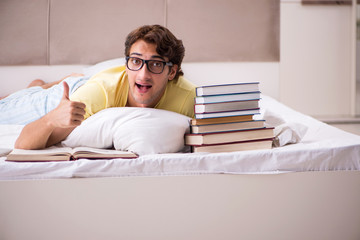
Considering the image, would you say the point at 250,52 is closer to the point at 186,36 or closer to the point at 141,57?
the point at 186,36

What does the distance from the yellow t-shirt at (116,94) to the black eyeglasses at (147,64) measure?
11 cm

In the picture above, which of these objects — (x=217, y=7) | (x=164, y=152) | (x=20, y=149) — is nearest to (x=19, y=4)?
(x=217, y=7)

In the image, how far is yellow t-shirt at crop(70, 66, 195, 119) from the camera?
60.6 inches

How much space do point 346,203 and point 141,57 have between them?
87 cm

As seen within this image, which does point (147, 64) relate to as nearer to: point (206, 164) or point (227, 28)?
point (206, 164)

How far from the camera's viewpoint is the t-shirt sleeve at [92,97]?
1.52m

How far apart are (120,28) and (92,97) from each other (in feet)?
5.34

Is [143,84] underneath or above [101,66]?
underneath

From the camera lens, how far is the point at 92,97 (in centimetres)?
154

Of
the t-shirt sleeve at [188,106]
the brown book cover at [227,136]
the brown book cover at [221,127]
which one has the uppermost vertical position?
the t-shirt sleeve at [188,106]

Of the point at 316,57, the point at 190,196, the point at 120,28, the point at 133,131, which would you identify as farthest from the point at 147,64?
the point at 316,57

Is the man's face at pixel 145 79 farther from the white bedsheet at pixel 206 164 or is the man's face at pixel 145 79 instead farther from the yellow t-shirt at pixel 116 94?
the white bedsheet at pixel 206 164

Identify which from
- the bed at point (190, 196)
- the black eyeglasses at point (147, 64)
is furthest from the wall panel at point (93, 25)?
the bed at point (190, 196)

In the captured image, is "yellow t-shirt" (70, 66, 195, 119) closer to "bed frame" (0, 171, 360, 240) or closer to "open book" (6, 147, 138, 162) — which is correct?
"open book" (6, 147, 138, 162)
